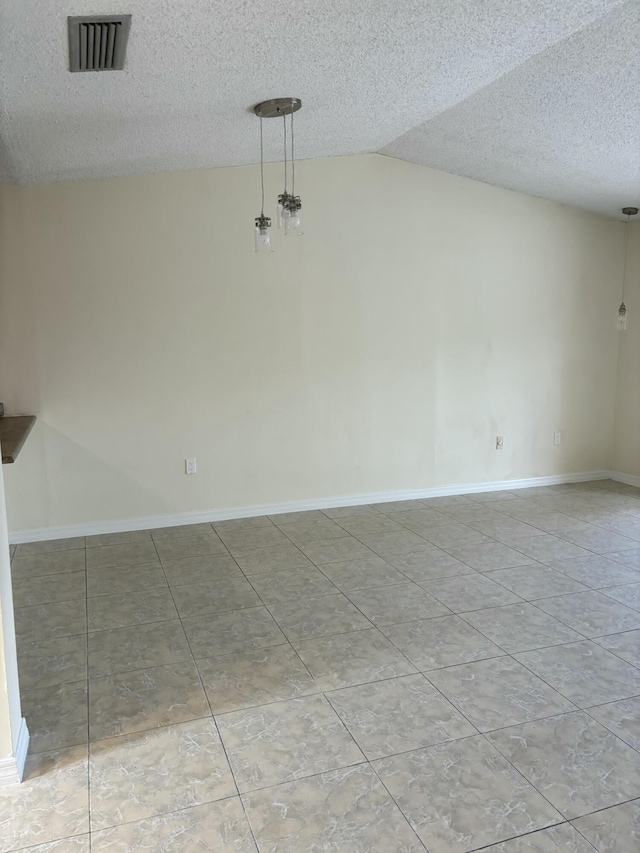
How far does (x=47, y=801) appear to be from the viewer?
1.91m

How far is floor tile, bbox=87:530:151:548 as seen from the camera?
13.7 feet

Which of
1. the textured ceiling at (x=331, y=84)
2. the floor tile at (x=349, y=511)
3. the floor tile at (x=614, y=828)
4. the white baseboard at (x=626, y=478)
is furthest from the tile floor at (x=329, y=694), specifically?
the textured ceiling at (x=331, y=84)

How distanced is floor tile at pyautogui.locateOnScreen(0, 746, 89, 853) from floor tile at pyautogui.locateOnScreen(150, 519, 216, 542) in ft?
7.14

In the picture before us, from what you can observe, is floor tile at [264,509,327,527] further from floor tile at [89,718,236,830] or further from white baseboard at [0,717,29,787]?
white baseboard at [0,717,29,787]

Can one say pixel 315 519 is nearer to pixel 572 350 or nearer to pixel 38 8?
pixel 572 350

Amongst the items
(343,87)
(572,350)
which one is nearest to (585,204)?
(572,350)

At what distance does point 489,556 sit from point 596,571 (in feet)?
1.92

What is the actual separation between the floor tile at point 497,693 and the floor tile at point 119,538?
2319 mm

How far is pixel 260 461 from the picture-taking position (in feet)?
15.4

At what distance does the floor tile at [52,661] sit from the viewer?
101 inches

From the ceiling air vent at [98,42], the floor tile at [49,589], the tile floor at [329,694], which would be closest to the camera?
the tile floor at [329,694]

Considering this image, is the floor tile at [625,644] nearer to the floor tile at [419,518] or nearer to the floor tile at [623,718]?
the floor tile at [623,718]

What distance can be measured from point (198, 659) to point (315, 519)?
2000mm

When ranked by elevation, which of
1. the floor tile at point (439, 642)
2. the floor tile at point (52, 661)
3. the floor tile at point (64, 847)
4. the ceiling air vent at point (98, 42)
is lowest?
the floor tile at point (64, 847)
